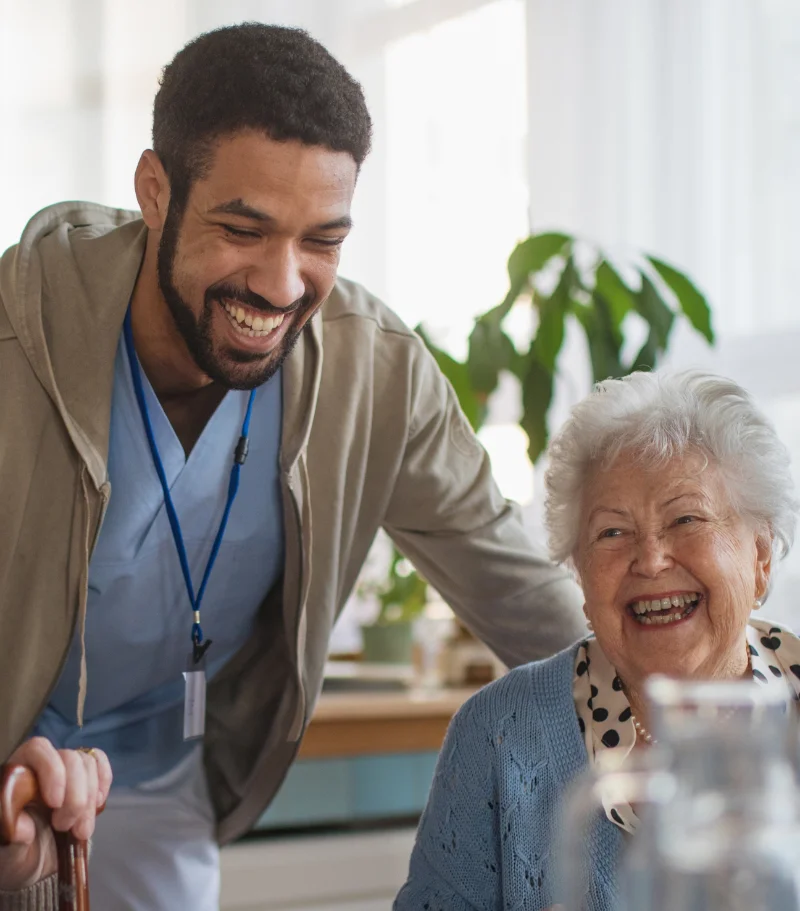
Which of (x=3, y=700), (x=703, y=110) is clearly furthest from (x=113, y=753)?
(x=703, y=110)

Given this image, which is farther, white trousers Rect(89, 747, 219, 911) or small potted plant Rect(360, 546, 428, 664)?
small potted plant Rect(360, 546, 428, 664)

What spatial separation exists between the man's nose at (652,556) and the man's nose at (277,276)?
499mm

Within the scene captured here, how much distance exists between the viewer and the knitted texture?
1100mm

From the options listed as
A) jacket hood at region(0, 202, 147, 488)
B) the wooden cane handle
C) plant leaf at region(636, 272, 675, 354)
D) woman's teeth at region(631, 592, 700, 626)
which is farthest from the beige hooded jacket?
plant leaf at region(636, 272, 675, 354)

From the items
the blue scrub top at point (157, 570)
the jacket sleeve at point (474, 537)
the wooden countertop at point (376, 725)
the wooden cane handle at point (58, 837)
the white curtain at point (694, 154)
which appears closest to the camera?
the wooden cane handle at point (58, 837)

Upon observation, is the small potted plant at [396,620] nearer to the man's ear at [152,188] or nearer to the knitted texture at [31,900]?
the man's ear at [152,188]

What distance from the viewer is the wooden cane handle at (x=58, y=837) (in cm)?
99

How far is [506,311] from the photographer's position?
261cm

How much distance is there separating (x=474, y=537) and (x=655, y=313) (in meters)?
0.99

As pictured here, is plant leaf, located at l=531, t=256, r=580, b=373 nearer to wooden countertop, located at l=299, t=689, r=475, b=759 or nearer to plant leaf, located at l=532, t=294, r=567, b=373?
plant leaf, located at l=532, t=294, r=567, b=373

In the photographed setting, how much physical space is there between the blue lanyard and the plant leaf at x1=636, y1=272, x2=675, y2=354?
1.16m

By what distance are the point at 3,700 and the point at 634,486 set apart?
0.79m

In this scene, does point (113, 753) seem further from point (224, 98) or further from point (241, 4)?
point (241, 4)

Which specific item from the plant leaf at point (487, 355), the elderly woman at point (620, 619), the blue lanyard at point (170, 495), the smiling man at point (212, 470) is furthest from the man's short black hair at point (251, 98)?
the plant leaf at point (487, 355)
